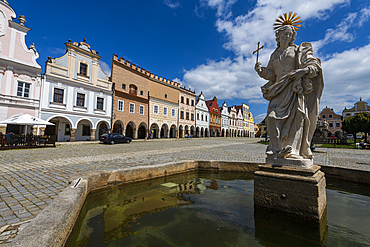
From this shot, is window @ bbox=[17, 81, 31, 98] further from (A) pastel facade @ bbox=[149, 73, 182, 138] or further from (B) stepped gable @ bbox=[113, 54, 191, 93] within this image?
(A) pastel facade @ bbox=[149, 73, 182, 138]

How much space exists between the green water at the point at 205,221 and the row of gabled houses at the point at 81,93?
19.7 m

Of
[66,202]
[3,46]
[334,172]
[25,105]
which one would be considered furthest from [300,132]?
[3,46]

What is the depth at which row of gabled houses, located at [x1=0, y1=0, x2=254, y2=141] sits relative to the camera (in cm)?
1688

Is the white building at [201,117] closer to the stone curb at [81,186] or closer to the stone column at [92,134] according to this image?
the stone column at [92,134]

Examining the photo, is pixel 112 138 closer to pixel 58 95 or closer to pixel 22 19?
pixel 58 95

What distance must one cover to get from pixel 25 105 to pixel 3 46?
560 centimetres

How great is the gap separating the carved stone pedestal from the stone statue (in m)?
0.26

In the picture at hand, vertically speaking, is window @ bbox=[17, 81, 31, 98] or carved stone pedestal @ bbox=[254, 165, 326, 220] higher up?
window @ bbox=[17, 81, 31, 98]

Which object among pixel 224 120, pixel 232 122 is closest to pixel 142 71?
pixel 224 120

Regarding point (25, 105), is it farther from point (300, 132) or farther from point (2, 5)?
point (300, 132)

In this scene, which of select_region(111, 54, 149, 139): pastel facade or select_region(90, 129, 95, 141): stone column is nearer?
select_region(90, 129, 95, 141): stone column

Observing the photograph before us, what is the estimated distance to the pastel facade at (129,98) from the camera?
26.2 m

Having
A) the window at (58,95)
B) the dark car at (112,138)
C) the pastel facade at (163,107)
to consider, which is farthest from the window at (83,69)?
the pastel facade at (163,107)

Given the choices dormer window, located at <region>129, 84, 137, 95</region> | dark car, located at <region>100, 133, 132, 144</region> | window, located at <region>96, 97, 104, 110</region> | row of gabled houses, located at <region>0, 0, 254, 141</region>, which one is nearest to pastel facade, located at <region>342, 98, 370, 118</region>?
row of gabled houses, located at <region>0, 0, 254, 141</region>
